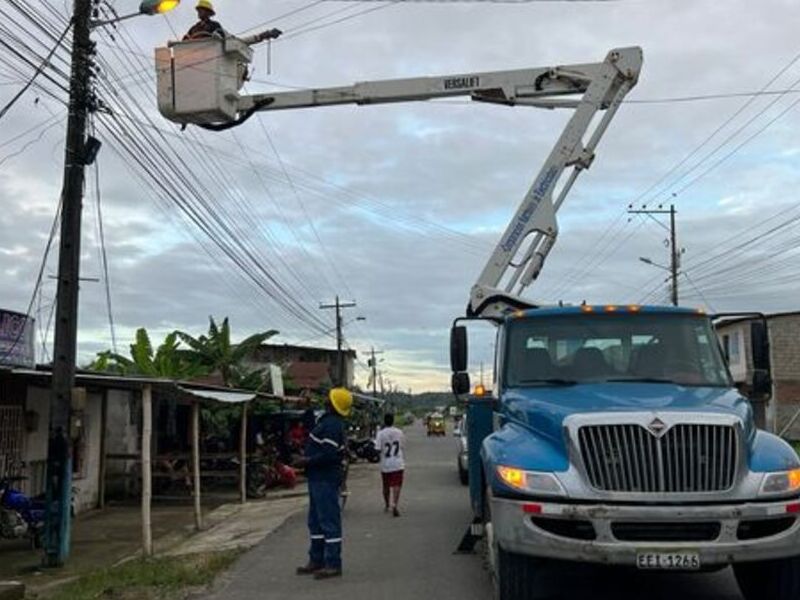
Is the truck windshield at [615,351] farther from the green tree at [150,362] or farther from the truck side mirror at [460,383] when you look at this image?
the green tree at [150,362]

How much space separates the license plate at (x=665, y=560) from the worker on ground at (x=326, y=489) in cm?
402

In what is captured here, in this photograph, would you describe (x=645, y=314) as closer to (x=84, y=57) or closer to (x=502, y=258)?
(x=502, y=258)

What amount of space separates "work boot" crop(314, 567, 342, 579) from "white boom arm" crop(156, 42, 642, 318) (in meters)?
3.60

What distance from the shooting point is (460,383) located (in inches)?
376

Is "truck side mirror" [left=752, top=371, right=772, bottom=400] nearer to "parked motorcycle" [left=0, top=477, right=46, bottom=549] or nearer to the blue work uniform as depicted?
the blue work uniform

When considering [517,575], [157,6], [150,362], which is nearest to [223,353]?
[150,362]

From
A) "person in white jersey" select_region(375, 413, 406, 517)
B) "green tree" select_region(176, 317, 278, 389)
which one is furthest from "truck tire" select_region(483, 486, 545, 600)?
"green tree" select_region(176, 317, 278, 389)

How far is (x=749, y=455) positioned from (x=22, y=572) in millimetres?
9835

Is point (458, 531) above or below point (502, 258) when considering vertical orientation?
below

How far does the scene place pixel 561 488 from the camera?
658 centimetres

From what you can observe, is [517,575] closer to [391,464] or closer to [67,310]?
[67,310]

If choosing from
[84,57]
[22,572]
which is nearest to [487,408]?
[22,572]

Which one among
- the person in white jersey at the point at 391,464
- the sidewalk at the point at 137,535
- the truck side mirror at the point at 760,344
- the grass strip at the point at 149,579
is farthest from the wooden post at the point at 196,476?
the truck side mirror at the point at 760,344

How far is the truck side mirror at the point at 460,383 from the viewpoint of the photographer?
9398 millimetres
